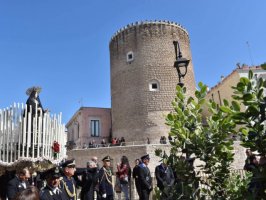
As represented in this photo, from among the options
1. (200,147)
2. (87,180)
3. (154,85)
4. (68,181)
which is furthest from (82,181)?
(154,85)

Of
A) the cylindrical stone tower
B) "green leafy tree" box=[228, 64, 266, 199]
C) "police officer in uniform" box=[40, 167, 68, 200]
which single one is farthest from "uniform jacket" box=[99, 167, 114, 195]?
the cylindrical stone tower

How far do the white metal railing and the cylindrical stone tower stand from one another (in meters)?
13.7

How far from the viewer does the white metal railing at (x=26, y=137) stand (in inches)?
243

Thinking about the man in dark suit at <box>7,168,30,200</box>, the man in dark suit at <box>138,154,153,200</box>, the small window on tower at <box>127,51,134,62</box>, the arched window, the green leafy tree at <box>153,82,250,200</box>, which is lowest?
the man in dark suit at <box>138,154,153,200</box>

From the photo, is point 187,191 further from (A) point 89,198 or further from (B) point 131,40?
(B) point 131,40

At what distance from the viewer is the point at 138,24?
2245 cm

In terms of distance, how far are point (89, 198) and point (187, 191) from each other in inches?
139

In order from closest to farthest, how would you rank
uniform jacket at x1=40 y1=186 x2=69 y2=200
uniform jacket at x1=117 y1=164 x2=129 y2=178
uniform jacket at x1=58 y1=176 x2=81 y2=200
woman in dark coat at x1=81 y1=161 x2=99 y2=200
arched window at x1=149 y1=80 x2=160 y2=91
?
uniform jacket at x1=40 y1=186 x2=69 y2=200 → uniform jacket at x1=58 y1=176 x2=81 y2=200 → woman in dark coat at x1=81 y1=161 x2=99 y2=200 → uniform jacket at x1=117 y1=164 x2=129 y2=178 → arched window at x1=149 y1=80 x2=160 y2=91

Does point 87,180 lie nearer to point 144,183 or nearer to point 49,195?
point 144,183

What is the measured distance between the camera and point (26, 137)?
21.4 ft

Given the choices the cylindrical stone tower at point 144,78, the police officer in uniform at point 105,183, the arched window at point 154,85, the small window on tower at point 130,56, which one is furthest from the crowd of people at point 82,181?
the small window on tower at point 130,56

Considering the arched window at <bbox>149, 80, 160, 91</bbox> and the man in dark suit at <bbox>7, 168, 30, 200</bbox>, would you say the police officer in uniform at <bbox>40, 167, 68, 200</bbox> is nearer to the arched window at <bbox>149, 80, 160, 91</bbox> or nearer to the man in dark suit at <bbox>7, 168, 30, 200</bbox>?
the man in dark suit at <bbox>7, 168, 30, 200</bbox>

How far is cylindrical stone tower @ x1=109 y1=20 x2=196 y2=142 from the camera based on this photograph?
798 inches

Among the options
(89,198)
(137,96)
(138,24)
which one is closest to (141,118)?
(137,96)
